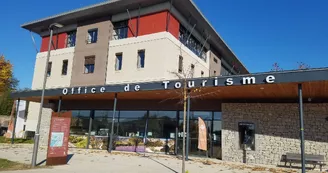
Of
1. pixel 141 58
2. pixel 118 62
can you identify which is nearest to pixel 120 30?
pixel 118 62

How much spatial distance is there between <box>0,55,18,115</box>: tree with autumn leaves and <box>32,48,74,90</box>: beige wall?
60.8 feet

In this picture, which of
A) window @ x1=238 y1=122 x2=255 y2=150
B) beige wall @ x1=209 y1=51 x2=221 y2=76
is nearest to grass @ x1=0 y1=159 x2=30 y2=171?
window @ x1=238 y1=122 x2=255 y2=150

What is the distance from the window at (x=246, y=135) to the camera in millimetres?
15259

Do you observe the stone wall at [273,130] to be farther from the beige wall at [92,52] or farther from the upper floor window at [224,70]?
the upper floor window at [224,70]

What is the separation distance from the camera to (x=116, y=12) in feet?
71.4

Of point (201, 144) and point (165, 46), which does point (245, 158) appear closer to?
point (201, 144)

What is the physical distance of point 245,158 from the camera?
15.1m

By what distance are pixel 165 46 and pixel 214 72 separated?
917 cm

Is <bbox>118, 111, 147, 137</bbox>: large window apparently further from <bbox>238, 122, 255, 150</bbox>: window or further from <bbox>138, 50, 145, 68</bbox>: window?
<bbox>238, 122, 255, 150</bbox>: window

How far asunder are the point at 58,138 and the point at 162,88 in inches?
220

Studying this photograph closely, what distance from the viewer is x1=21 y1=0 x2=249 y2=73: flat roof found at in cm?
2006

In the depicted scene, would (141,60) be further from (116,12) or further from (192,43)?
(192,43)

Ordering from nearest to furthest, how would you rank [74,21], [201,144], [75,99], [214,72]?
1. [201,144]
2. [75,99]
3. [74,21]
4. [214,72]

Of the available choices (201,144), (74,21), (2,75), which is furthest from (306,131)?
(2,75)
